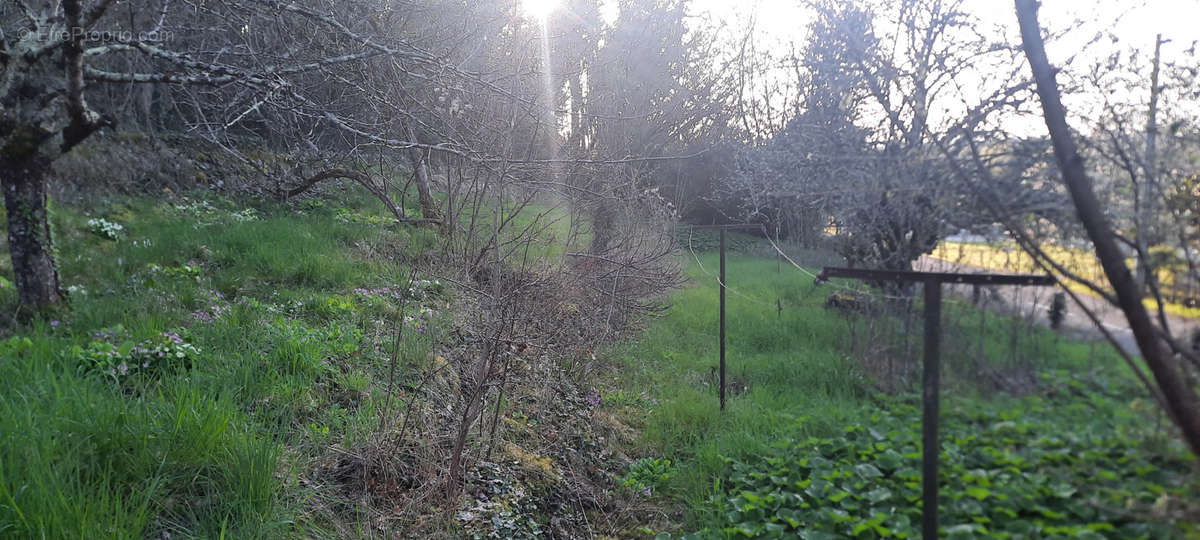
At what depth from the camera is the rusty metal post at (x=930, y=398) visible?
135 cm

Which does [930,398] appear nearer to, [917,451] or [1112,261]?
[917,451]

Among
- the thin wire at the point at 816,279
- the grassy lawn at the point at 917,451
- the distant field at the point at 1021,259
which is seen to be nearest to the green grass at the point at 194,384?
the grassy lawn at the point at 917,451

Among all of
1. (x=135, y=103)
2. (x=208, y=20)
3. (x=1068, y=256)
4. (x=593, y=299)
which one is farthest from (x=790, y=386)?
(x=135, y=103)

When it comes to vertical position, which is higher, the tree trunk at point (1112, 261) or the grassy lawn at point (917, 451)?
the tree trunk at point (1112, 261)

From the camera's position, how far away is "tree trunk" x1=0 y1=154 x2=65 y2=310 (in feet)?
14.4

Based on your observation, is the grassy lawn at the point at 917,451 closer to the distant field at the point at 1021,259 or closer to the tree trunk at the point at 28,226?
the distant field at the point at 1021,259

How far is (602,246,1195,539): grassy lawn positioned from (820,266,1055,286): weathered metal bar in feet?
0.28

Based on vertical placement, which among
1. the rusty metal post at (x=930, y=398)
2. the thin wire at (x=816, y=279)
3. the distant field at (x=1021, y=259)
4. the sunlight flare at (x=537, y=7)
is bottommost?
the rusty metal post at (x=930, y=398)

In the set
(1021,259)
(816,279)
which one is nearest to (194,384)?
(816,279)

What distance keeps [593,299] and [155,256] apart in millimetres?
4432

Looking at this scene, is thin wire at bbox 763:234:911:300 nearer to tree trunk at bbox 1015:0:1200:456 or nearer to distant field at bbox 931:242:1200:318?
distant field at bbox 931:242:1200:318

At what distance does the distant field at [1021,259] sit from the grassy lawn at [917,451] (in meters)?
0.13

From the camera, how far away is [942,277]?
1386 mm

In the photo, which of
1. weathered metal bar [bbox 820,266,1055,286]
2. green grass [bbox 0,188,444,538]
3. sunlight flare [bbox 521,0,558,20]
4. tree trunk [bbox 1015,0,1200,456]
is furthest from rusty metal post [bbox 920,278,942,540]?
sunlight flare [bbox 521,0,558,20]
